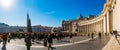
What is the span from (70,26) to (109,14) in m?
134

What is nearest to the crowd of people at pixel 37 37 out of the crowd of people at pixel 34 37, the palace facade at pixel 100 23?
the crowd of people at pixel 34 37

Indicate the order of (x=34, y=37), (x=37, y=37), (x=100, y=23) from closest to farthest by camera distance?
1. (x=34, y=37)
2. (x=37, y=37)
3. (x=100, y=23)

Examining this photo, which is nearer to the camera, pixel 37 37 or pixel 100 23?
pixel 37 37

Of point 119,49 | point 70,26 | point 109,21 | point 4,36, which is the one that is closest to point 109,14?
point 109,21

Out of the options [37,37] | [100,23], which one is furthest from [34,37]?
[100,23]

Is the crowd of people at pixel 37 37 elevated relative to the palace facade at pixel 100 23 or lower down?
lower down

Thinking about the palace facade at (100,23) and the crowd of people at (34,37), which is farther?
the palace facade at (100,23)

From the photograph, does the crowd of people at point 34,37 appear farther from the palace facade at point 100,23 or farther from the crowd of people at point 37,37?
the palace facade at point 100,23

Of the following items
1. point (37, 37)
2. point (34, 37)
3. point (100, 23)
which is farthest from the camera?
point (100, 23)

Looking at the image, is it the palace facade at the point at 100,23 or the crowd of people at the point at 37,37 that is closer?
the crowd of people at the point at 37,37

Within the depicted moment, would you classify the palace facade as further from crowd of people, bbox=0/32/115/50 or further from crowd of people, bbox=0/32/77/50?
crowd of people, bbox=0/32/77/50

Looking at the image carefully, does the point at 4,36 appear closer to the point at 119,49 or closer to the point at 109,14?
the point at 119,49

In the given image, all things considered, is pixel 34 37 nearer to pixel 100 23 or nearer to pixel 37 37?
pixel 37 37

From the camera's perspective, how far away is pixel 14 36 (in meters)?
54.2
